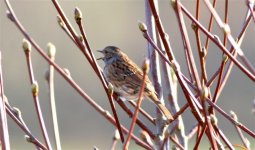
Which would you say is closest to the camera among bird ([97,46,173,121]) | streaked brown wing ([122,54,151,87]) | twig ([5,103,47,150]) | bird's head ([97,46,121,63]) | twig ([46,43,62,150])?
twig ([46,43,62,150])

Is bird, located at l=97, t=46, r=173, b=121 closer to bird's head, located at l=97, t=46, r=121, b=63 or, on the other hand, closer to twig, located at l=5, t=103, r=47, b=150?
bird's head, located at l=97, t=46, r=121, b=63

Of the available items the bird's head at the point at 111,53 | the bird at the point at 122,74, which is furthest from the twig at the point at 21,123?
the bird's head at the point at 111,53

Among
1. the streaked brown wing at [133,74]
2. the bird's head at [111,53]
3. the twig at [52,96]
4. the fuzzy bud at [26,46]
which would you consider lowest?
the twig at [52,96]

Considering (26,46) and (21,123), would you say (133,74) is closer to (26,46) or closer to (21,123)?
(21,123)

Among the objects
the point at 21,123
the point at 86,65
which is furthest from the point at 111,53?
the point at 86,65

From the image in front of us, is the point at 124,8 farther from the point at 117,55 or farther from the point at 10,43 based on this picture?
the point at 117,55

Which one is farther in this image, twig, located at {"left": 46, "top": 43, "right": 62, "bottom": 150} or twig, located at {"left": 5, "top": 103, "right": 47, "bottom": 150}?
twig, located at {"left": 5, "top": 103, "right": 47, "bottom": 150}

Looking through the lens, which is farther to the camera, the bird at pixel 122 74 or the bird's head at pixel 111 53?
the bird's head at pixel 111 53

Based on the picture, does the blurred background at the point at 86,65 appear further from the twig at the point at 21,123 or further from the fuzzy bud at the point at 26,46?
the fuzzy bud at the point at 26,46

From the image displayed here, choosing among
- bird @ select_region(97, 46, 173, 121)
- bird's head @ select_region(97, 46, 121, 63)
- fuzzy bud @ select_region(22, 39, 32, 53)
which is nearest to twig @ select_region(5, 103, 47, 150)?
fuzzy bud @ select_region(22, 39, 32, 53)

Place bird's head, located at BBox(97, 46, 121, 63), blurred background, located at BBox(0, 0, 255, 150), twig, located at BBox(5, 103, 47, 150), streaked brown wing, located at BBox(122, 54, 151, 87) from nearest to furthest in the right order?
twig, located at BBox(5, 103, 47, 150), streaked brown wing, located at BBox(122, 54, 151, 87), bird's head, located at BBox(97, 46, 121, 63), blurred background, located at BBox(0, 0, 255, 150)
